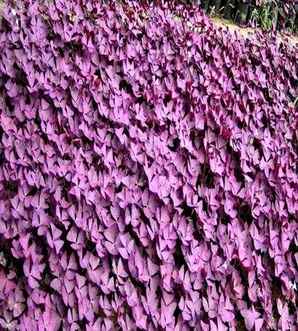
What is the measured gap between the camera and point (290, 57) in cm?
479

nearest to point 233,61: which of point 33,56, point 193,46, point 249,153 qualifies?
point 193,46

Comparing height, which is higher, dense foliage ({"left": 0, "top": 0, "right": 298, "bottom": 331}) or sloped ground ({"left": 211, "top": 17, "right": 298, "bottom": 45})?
dense foliage ({"left": 0, "top": 0, "right": 298, "bottom": 331})

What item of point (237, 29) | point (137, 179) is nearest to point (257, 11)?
point (237, 29)

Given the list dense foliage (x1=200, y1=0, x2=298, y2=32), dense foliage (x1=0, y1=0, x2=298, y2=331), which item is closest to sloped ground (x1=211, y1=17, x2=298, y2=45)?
dense foliage (x1=200, y1=0, x2=298, y2=32)

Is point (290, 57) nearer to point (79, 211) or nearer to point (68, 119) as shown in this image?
point (68, 119)

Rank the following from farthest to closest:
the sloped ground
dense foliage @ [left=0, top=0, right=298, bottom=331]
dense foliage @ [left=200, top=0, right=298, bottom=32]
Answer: dense foliage @ [left=200, top=0, right=298, bottom=32] → the sloped ground → dense foliage @ [left=0, top=0, right=298, bottom=331]

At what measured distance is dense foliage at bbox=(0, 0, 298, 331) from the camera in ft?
7.93

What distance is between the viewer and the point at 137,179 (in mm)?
2922

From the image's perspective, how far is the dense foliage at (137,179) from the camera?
2.42 m

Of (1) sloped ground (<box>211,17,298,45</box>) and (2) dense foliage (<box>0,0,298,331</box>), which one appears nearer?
(2) dense foliage (<box>0,0,298,331</box>)

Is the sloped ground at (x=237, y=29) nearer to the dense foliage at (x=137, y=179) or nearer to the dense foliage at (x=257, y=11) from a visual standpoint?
the dense foliage at (x=257, y=11)

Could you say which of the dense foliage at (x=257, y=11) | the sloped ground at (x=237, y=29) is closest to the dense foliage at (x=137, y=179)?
the sloped ground at (x=237, y=29)

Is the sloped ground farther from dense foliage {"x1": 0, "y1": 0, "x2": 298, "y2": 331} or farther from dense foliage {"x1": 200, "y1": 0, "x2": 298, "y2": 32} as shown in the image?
dense foliage {"x1": 0, "y1": 0, "x2": 298, "y2": 331}

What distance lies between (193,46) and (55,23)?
977mm
